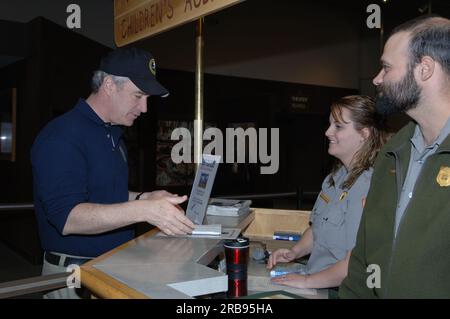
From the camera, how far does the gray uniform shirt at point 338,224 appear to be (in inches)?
68.7

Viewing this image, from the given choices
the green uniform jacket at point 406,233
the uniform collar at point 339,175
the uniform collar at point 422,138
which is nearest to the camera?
the green uniform jacket at point 406,233

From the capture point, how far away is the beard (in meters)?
1.38

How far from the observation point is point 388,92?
57.3 inches

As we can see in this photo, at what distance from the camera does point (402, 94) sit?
4.61 ft

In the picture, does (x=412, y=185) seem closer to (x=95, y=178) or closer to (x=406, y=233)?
(x=406, y=233)

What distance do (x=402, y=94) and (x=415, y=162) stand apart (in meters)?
0.22

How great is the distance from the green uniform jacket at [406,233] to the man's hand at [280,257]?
58 centimetres

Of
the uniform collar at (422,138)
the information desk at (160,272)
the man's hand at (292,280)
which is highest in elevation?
the uniform collar at (422,138)

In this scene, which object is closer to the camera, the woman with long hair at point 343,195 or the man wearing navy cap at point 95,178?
the man wearing navy cap at point 95,178

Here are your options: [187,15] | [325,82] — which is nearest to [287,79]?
[325,82]

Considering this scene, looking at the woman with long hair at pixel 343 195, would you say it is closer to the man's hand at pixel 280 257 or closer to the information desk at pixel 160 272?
the man's hand at pixel 280 257

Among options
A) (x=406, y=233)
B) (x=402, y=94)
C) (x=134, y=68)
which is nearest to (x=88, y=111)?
(x=134, y=68)

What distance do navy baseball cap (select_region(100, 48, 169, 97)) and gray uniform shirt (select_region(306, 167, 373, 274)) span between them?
952mm

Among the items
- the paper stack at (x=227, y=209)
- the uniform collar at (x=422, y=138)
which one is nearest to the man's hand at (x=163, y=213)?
the uniform collar at (x=422, y=138)
